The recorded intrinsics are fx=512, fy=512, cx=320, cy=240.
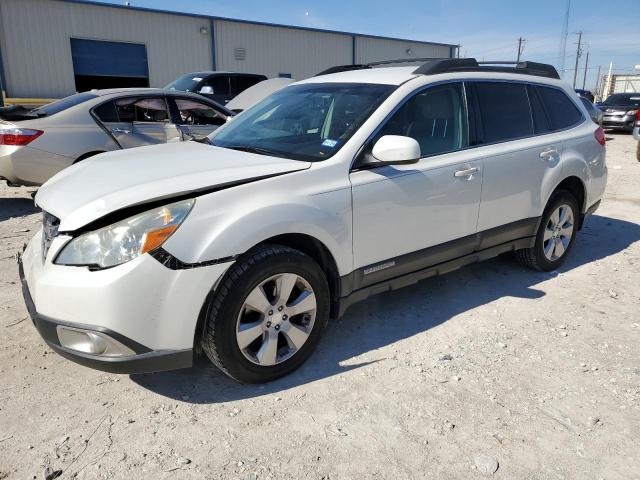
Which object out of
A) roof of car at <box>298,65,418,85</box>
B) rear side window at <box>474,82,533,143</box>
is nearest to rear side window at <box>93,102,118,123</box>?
roof of car at <box>298,65,418,85</box>

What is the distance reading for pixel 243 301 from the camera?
2645mm

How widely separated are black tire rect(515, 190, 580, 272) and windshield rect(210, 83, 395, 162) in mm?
2040

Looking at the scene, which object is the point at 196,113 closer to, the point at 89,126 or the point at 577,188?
the point at 89,126

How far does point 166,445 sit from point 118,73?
21.1 meters

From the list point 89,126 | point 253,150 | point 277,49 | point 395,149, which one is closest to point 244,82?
point 89,126

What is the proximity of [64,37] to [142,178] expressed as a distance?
1992 centimetres

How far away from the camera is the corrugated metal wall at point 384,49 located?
28156mm

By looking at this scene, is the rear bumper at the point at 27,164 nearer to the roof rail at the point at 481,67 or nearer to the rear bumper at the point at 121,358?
the rear bumper at the point at 121,358

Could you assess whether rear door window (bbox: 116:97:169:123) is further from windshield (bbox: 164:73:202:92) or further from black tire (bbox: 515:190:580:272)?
black tire (bbox: 515:190:580:272)

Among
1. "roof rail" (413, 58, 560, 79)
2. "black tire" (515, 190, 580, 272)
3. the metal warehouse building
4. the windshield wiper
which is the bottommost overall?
"black tire" (515, 190, 580, 272)

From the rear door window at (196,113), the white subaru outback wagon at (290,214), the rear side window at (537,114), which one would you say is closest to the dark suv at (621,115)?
the rear door window at (196,113)

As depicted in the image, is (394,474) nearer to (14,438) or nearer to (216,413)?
(216,413)

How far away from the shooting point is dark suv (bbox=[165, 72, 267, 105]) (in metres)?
11.9

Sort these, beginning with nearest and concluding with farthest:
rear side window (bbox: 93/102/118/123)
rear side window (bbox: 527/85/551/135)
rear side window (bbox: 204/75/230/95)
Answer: rear side window (bbox: 527/85/551/135) → rear side window (bbox: 93/102/118/123) → rear side window (bbox: 204/75/230/95)
